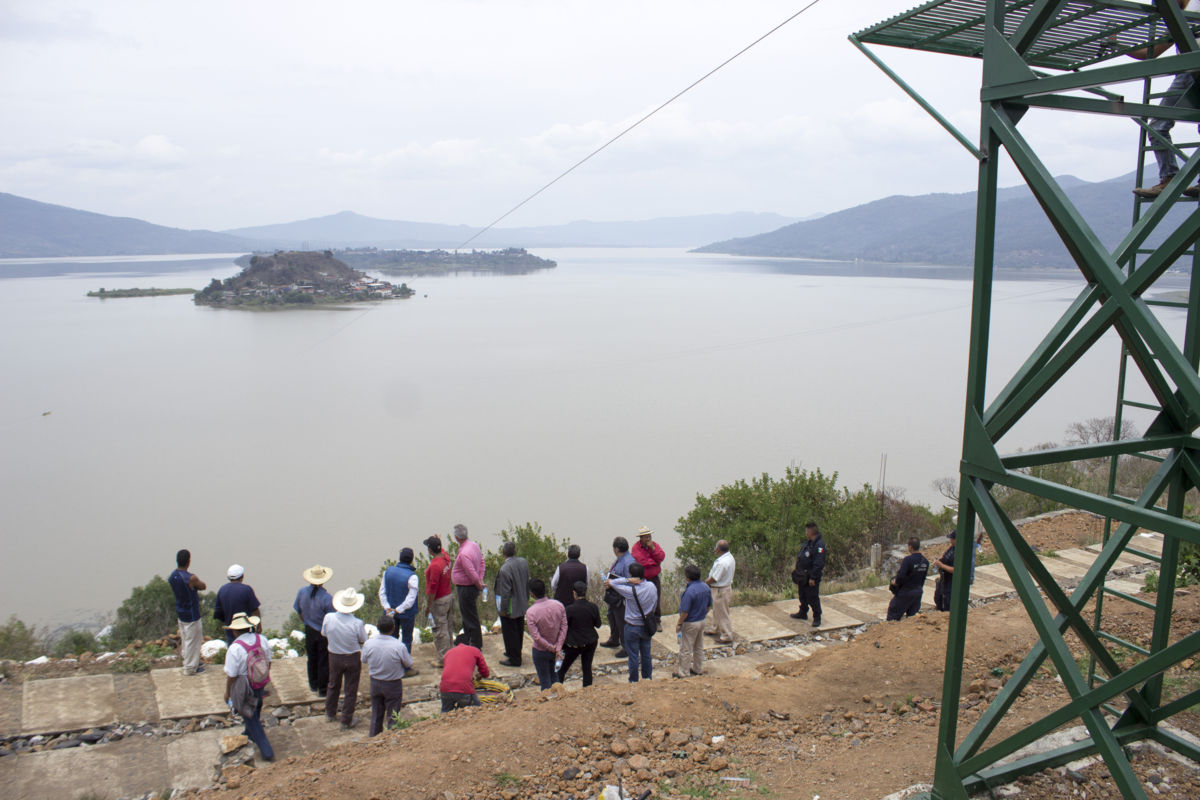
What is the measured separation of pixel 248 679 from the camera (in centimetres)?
685

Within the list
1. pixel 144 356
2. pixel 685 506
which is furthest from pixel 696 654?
pixel 144 356

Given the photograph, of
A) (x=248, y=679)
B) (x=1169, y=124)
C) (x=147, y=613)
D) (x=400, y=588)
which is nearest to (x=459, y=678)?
(x=400, y=588)

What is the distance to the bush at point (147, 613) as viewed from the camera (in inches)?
696

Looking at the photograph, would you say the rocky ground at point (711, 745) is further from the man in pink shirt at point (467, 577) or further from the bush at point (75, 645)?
the bush at point (75, 645)

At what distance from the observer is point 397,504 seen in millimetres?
38281

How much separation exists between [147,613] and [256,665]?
13641mm

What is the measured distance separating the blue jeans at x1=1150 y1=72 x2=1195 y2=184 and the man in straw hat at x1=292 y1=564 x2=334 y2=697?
7.69m

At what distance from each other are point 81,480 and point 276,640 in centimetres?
4064

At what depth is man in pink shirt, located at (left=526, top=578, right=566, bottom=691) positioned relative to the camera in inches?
300

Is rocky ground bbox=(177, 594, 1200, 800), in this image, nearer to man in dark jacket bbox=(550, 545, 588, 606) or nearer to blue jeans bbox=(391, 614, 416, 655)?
man in dark jacket bbox=(550, 545, 588, 606)

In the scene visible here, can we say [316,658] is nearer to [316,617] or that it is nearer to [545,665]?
[316,617]

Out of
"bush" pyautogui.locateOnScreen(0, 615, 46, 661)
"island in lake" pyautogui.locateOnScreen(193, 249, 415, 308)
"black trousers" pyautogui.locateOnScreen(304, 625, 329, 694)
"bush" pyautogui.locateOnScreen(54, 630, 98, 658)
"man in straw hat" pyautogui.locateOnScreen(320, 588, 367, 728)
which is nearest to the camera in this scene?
"man in straw hat" pyautogui.locateOnScreen(320, 588, 367, 728)

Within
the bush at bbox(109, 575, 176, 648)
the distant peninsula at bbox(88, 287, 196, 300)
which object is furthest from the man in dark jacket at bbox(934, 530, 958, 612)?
the distant peninsula at bbox(88, 287, 196, 300)

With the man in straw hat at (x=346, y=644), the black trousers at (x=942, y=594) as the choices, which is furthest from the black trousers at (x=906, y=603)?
the man in straw hat at (x=346, y=644)
